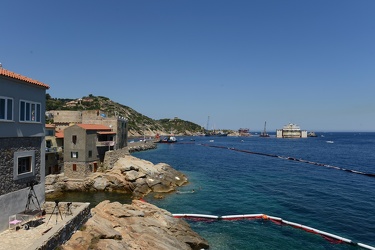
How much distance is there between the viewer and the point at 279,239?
93.8 ft

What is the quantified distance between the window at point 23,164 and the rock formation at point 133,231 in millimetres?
6248

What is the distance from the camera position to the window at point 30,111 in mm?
20344

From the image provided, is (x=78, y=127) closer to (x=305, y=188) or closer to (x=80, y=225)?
(x=80, y=225)

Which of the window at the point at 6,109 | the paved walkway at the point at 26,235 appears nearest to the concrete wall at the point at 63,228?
the paved walkway at the point at 26,235

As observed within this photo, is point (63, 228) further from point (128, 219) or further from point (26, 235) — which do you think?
point (128, 219)

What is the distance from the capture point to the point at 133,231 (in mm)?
23391

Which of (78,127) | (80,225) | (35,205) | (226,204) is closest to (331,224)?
(226,204)

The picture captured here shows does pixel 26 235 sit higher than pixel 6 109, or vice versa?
pixel 6 109

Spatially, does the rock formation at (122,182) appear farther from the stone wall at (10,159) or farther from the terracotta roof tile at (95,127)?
the stone wall at (10,159)

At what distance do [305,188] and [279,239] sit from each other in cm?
2746

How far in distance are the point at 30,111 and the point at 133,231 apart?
44.0ft

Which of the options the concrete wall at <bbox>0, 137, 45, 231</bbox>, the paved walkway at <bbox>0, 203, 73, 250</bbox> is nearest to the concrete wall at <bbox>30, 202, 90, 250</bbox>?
the paved walkway at <bbox>0, 203, 73, 250</bbox>

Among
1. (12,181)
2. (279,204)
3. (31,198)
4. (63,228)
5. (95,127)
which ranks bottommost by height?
(279,204)

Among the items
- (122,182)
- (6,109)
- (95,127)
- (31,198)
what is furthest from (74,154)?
(6,109)
